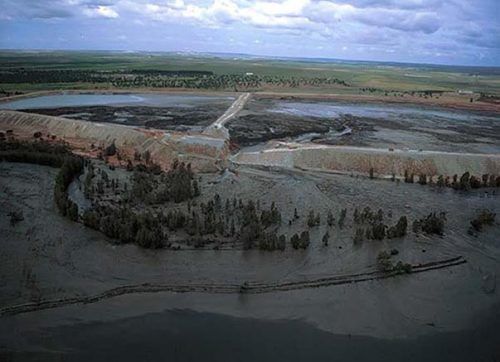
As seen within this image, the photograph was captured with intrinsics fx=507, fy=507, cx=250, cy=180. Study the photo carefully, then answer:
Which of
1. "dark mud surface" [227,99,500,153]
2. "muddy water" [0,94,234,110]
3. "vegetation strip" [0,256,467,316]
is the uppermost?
"muddy water" [0,94,234,110]

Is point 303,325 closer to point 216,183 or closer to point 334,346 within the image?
point 334,346

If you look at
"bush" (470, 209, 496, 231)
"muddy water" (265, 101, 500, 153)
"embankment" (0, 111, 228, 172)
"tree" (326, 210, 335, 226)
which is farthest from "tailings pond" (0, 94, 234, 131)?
"bush" (470, 209, 496, 231)

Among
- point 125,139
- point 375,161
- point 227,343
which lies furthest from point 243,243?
point 125,139

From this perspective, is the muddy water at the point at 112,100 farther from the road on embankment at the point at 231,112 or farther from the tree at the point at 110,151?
the tree at the point at 110,151

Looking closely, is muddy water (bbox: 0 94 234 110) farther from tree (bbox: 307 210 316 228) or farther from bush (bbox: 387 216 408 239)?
bush (bbox: 387 216 408 239)

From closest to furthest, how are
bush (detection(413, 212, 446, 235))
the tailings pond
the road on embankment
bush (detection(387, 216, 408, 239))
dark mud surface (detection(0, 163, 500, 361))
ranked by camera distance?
1. dark mud surface (detection(0, 163, 500, 361))
2. bush (detection(387, 216, 408, 239))
3. bush (detection(413, 212, 446, 235))
4. the road on embankment
5. the tailings pond

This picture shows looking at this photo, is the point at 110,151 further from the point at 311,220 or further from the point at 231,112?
the point at 231,112

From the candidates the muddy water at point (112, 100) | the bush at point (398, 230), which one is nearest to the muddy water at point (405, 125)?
the muddy water at point (112, 100)
